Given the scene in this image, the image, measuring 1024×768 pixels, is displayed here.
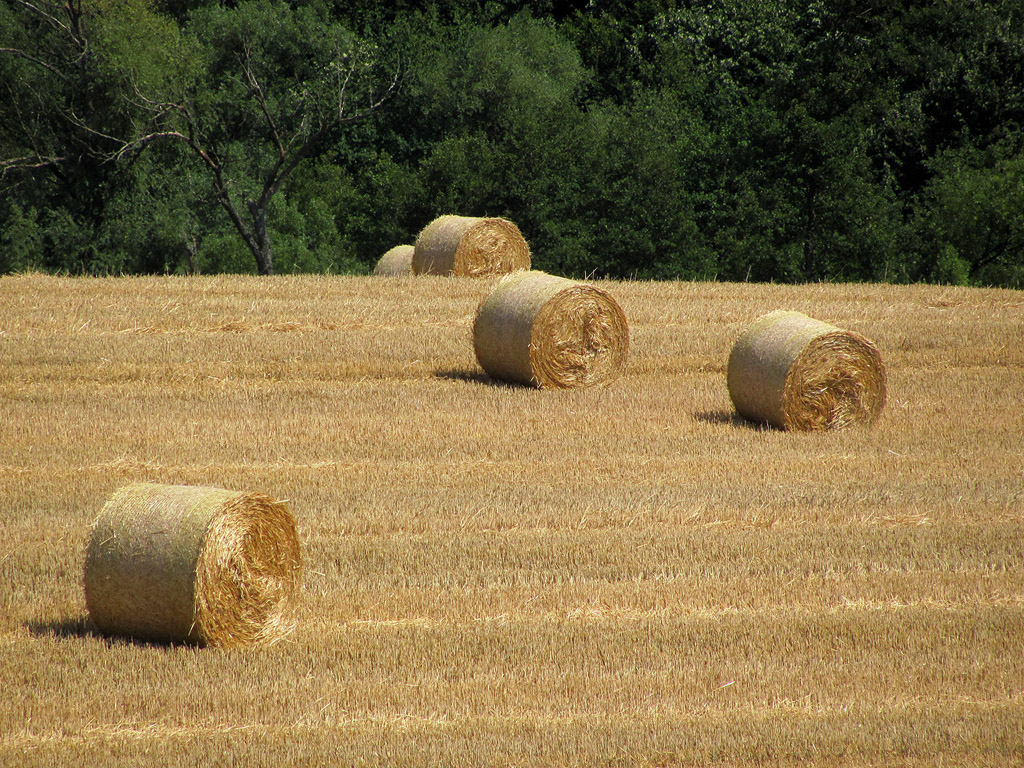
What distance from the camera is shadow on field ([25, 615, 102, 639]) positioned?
23.4ft

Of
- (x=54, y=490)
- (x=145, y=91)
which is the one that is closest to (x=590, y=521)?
(x=54, y=490)

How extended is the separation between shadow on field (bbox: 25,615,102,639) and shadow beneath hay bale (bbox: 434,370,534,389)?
7.79m

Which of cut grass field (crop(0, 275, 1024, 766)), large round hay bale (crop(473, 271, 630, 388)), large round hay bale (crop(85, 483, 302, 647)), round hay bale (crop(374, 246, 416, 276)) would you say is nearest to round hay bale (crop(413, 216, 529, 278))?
round hay bale (crop(374, 246, 416, 276))

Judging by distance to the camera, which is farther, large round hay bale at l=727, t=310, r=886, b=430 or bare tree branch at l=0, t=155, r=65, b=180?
bare tree branch at l=0, t=155, r=65, b=180

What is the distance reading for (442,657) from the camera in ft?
22.3

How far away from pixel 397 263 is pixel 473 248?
3.04m

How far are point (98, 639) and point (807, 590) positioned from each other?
4406mm

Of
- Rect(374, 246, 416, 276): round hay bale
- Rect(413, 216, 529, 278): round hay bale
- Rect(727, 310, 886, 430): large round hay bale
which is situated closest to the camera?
Rect(727, 310, 886, 430): large round hay bale

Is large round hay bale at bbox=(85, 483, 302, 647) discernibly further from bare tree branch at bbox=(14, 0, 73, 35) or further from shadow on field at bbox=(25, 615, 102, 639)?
bare tree branch at bbox=(14, 0, 73, 35)

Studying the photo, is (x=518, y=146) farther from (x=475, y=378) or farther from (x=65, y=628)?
(x=65, y=628)

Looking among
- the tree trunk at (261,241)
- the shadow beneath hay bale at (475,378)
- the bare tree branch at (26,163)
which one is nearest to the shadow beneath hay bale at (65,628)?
the shadow beneath hay bale at (475,378)

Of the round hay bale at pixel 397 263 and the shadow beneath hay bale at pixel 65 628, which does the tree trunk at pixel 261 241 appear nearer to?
the round hay bale at pixel 397 263

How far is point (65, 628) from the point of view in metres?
7.26

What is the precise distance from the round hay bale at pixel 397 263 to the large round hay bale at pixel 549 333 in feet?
27.6
